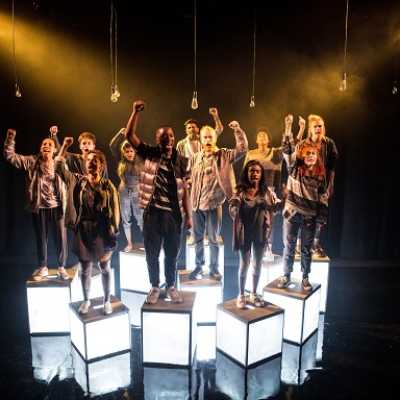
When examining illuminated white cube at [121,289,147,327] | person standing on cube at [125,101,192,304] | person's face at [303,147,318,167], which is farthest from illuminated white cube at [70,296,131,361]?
person's face at [303,147,318,167]

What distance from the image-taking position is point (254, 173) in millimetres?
3266

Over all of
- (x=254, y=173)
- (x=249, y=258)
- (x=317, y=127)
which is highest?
(x=317, y=127)

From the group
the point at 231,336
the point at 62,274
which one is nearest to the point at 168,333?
the point at 231,336

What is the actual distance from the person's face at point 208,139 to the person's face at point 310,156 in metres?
0.89

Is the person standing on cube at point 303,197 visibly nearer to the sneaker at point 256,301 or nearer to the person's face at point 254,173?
the sneaker at point 256,301

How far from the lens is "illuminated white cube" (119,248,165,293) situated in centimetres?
461

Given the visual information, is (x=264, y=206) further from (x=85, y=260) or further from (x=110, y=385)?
(x=110, y=385)

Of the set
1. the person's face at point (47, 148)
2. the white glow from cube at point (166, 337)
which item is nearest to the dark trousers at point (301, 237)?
the white glow from cube at point (166, 337)

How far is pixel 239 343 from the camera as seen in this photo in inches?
130

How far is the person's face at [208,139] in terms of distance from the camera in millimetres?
3957

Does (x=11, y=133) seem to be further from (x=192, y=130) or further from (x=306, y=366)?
(x=306, y=366)

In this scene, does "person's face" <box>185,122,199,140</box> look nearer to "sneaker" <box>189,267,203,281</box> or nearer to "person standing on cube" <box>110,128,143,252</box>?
"person standing on cube" <box>110,128,143,252</box>

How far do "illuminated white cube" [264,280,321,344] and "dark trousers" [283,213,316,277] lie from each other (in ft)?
0.62

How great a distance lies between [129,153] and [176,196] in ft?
5.31
